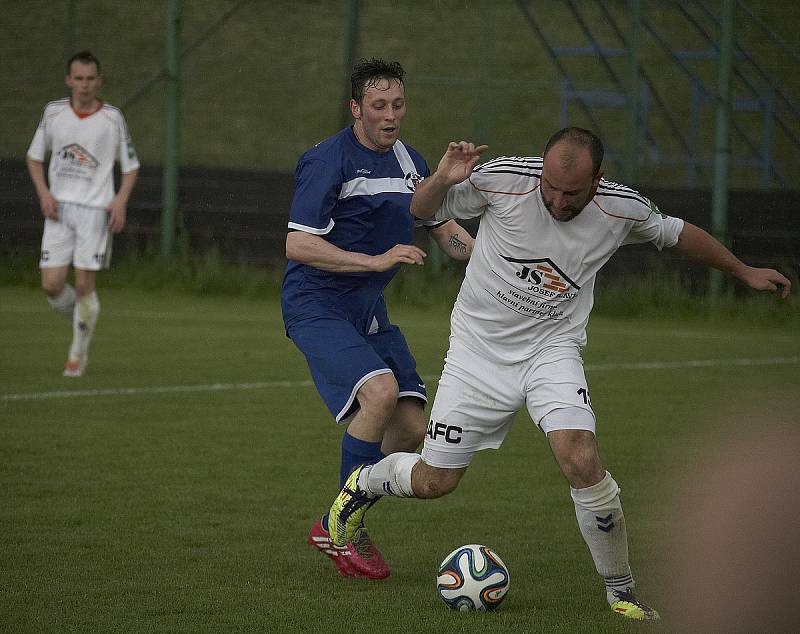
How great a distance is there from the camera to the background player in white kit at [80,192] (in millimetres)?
10367

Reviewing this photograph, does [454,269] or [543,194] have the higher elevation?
[543,194]

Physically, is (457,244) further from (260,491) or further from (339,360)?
(260,491)

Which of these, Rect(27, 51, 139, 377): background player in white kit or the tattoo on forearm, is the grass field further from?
the tattoo on forearm

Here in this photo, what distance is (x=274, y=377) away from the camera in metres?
10.7

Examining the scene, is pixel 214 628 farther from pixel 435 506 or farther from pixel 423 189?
pixel 435 506

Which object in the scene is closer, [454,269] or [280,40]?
[454,269]

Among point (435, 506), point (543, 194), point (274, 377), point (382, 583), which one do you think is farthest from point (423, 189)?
point (274, 377)

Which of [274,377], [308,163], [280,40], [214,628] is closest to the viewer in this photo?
[214,628]

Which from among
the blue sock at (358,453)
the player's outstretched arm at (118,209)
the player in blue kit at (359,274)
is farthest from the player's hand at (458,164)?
the player's outstretched arm at (118,209)

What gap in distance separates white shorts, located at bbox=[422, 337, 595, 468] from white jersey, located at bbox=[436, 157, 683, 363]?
0.18 feet

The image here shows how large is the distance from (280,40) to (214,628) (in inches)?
948

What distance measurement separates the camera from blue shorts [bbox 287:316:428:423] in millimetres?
5520

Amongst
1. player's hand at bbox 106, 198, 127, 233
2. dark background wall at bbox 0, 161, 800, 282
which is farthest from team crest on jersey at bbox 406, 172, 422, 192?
dark background wall at bbox 0, 161, 800, 282

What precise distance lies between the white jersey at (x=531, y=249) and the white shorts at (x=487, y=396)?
0.06m
